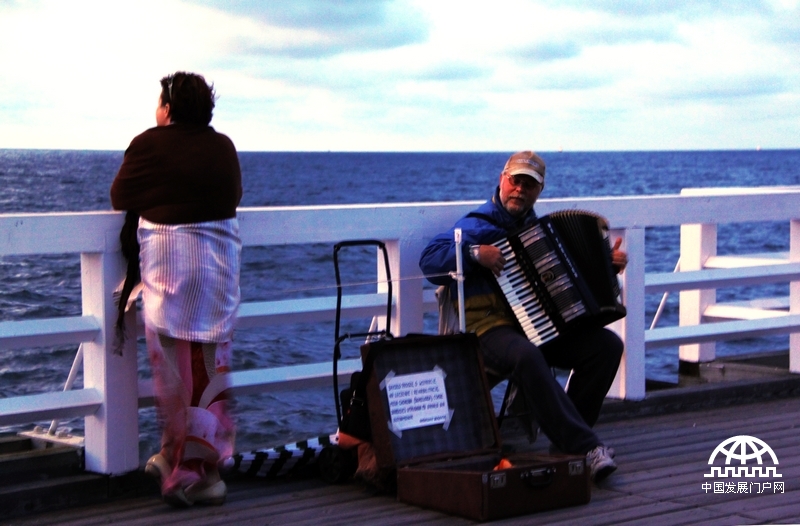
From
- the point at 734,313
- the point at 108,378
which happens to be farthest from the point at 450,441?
the point at 734,313

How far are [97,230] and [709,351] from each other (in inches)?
167

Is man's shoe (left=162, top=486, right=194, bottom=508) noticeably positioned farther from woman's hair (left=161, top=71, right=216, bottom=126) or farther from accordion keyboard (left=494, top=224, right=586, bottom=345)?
accordion keyboard (left=494, top=224, right=586, bottom=345)

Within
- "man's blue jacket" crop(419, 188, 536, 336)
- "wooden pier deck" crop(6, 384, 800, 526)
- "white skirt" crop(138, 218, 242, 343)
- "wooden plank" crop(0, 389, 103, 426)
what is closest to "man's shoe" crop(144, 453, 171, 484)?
"wooden pier deck" crop(6, 384, 800, 526)

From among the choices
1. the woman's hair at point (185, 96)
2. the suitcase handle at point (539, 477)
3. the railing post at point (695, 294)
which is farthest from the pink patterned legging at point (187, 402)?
the railing post at point (695, 294)

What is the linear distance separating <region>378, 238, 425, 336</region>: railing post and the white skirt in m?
1.05

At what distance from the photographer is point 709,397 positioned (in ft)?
20.1

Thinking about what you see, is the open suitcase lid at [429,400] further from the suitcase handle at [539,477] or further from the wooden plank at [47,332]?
the wooden plank at [47,332]

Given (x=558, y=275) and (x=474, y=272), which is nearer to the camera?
(x=558, y=275)

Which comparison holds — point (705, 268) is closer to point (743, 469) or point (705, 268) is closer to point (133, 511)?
point (743, 469)

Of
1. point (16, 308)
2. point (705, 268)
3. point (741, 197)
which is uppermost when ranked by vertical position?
point (741, 197)

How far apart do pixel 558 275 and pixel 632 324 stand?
1.25 metres

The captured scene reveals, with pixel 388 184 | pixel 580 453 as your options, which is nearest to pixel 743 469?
pixel 580 453

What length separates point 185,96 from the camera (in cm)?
420

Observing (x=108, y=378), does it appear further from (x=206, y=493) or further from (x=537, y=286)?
(x=537, y=286)
